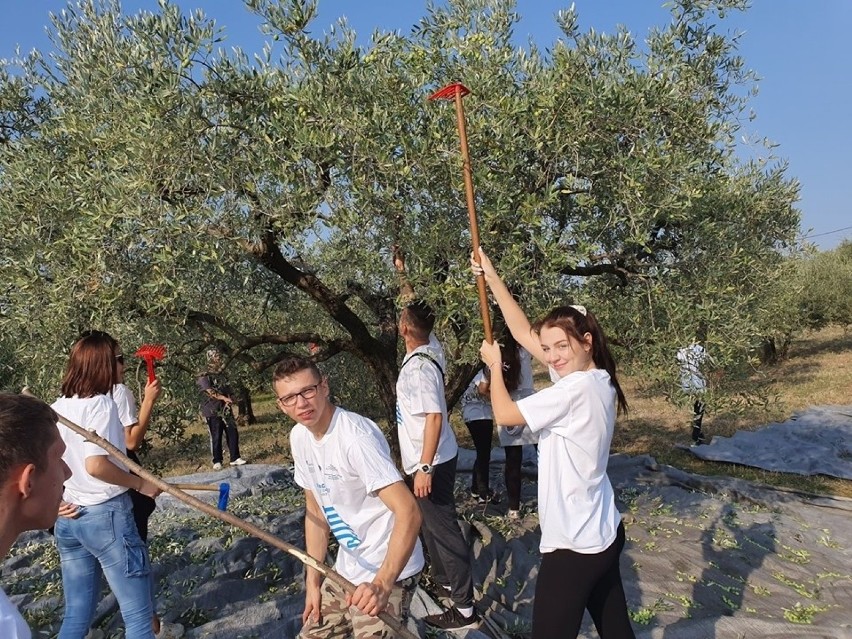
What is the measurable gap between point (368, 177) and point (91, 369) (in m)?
2.12

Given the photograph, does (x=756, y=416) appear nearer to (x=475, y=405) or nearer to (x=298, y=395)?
(x=475, y=405)

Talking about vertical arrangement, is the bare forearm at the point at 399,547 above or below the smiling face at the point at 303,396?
below

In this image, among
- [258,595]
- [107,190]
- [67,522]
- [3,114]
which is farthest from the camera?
[3,114]

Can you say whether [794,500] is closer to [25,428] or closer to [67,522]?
[67,522]

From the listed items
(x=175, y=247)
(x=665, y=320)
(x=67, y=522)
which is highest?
(x=175, y=247)

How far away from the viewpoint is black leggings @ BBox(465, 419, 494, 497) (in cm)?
773

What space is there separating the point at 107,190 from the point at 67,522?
6.95ft

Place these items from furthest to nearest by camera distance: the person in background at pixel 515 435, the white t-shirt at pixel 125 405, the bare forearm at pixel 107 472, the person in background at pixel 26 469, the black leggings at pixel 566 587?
the person in background at pixel 515 435
the white t-shirt at pixel 125 405
the bare forearm at pixel 107 472
the black leggings at pixel 566 587
the person in background at pixel 26 469

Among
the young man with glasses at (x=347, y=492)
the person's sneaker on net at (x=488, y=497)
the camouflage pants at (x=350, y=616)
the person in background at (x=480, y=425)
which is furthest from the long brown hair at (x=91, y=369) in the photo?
the person's sneaker on net at (x=488, y=497)

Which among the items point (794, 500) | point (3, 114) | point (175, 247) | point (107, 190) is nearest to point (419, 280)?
point (175, 247)

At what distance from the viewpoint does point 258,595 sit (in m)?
5.60

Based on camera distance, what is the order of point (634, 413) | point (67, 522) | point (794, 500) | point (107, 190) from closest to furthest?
point (67, 522) < point (107, 190) < point (794, 500) < point (634, 413)

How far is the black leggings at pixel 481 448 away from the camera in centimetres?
773

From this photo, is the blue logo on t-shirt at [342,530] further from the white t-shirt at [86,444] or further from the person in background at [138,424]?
the person in background at [138,424]
